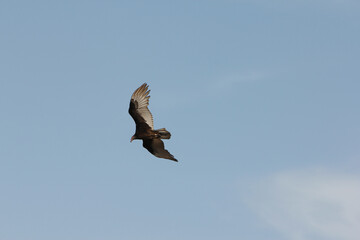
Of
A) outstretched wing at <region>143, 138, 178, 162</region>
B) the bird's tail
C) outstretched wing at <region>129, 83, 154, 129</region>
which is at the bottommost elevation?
outstretched wing at <region>143, 138, 178, 162</region>

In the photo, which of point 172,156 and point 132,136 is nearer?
point 172,156

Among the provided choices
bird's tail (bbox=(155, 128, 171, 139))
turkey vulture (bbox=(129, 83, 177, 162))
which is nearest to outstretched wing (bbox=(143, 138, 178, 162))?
turkey vulture (bbox=(129, 83, 177, 162))

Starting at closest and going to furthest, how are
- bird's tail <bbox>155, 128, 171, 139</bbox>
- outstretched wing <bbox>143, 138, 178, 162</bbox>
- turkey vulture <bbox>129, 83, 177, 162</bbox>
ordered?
bird's tail <bbox>155, 128, 171, 139</bbox>
outstretched wing <bbox>143, 138, 178, 162</bbox>
turkey vulture <bbox>129, 83, 177, 162</bbox>

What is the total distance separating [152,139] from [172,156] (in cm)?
145

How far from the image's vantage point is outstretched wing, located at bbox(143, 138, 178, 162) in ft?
67.4

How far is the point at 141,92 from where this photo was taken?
2114 centimetres

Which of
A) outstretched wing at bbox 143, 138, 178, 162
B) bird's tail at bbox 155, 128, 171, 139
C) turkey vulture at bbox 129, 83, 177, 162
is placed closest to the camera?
bird's tail at bbox 155, 128, 171, 139

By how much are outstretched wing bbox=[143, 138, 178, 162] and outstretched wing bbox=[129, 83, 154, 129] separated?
31.1 inches

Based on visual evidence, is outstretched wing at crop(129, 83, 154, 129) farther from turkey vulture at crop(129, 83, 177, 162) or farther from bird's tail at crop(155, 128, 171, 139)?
bird's tail at crop(155, 128, 171, 139)

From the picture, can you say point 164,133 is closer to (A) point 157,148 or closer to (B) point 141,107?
(A) point 157,148

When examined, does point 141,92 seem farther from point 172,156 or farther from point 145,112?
point 172,156

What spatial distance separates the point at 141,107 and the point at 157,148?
2.29 metres

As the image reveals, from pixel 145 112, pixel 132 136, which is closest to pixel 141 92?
pixel 145 112

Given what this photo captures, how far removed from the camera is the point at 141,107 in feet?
69.4
